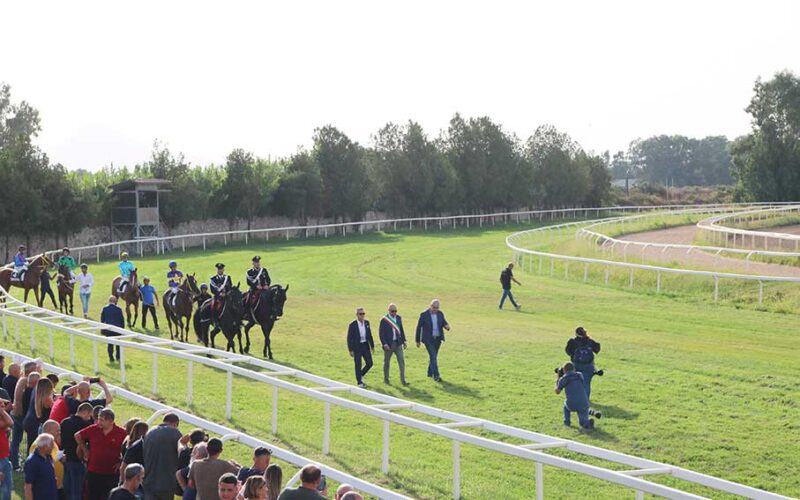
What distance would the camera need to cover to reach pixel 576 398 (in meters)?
13.3

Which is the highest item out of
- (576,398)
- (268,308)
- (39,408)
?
(39,408)

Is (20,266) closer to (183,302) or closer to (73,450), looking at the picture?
(183,302)

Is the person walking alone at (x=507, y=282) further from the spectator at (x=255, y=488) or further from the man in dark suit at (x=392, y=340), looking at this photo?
the spectator at (x=255, y=488)

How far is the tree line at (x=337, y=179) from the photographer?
1807 inches

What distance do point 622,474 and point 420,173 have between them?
205 ft

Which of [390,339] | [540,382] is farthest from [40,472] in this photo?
[540,382]

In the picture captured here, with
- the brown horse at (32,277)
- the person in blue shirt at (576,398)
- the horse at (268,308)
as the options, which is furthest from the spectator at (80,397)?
the brown horse at (32,277)

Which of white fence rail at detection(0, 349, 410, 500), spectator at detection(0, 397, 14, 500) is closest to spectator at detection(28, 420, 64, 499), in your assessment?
spectator at detection(0, 397, 14, 500)

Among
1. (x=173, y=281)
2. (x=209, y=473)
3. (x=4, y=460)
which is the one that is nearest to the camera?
(x=209, y=473)

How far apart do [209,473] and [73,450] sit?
2123mm

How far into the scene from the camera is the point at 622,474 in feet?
26.1

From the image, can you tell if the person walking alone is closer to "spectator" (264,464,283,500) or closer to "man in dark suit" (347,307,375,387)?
"man in dark suit" (347,307,375,387)

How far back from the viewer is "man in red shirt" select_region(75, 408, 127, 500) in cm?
907

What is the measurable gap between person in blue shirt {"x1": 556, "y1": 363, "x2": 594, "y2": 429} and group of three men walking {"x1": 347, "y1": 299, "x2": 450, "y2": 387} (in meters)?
3.51
